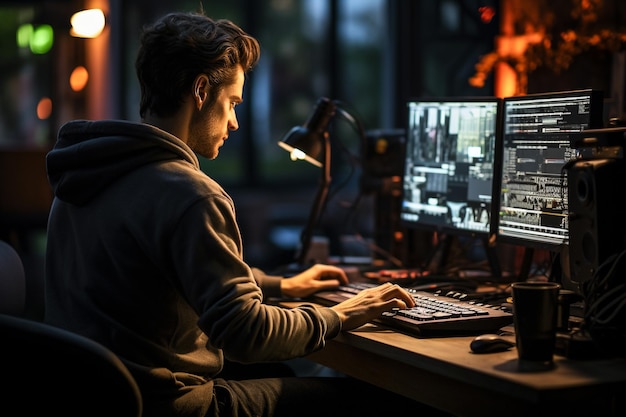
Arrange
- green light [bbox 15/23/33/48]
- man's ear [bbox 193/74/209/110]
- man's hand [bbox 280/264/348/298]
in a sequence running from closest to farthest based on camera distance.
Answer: man's ear [bbox 193/74/209/110]
man's hand [bbox 280/264/348/298]
green light [bbox 15/23/33/48]

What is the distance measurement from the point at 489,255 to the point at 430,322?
835 mm

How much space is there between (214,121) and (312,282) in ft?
2.02

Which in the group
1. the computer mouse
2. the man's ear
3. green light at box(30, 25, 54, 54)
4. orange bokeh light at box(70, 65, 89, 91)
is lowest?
the computer mouse

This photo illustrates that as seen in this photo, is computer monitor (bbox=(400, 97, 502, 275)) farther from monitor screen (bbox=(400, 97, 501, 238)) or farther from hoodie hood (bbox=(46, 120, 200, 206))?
hoodie hood (bbox=(46, 120, 200, 206))

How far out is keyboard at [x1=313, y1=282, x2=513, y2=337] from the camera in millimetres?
1870

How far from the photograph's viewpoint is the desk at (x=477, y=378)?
4.86 feet

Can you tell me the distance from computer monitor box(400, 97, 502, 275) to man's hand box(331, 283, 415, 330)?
517 millimetres

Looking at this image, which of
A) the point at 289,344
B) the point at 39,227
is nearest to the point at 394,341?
the point at 289,344

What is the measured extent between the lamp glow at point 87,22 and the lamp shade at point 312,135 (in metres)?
1.93

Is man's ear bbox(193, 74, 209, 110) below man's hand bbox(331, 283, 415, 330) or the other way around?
the other way around

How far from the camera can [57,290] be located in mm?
1869

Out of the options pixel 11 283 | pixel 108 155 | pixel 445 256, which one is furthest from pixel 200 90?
pixel 445 256

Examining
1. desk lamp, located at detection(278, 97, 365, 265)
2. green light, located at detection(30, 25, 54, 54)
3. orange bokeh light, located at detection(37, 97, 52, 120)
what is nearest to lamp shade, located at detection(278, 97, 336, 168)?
desk lamp, located at detection(278, 97, 365, 265)

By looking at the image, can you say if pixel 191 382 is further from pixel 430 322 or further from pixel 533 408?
pixel 533 408
